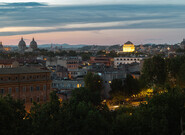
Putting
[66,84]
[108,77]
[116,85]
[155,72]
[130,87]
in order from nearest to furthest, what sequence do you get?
[116,85]
[130,87]
[108,77]
[66,84]
[155,72]

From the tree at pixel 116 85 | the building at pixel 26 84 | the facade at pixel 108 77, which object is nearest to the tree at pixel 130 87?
the tree at pixel 116 85

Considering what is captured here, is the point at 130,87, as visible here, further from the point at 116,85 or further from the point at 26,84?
the point at 26,84

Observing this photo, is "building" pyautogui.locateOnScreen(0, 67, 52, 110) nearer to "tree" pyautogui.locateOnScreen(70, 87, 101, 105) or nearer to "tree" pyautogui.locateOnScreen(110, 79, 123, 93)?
"tree" pyautogui.locateOnScreen(70, 87, 101, 105)

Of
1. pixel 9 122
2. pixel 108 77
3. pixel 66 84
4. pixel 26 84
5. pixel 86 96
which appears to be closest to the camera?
pixel 9 122

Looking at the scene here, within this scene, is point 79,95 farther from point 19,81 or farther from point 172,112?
point 172,112

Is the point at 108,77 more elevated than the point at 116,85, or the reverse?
the point at 108,77

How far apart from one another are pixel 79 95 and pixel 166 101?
1404 centimetres

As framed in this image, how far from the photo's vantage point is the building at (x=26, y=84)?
152ft

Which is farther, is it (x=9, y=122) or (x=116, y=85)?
(x=116, y=85)

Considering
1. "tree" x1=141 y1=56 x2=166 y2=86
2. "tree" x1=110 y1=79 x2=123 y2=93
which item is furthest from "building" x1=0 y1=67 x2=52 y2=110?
"tree" x1=141 y1=56 x2=166 y2=86

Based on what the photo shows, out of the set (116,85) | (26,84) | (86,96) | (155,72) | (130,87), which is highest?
(26,84)

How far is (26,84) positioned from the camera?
4803 cm

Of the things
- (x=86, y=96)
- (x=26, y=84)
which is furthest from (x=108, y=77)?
(x=26, y=84)

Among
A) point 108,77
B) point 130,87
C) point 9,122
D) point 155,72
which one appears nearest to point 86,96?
point 130,87
